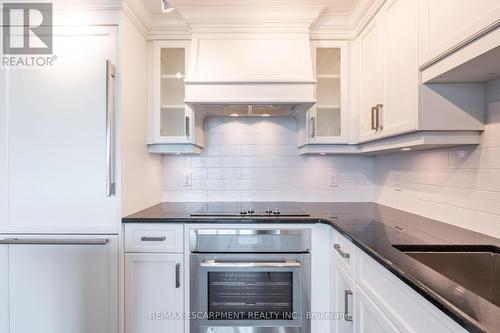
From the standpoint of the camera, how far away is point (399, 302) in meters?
0.88

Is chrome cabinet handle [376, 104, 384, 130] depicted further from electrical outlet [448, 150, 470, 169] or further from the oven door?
the oven door

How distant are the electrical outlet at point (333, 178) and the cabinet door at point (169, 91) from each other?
126 centimetres

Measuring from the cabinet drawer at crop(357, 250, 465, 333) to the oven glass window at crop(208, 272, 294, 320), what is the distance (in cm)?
61

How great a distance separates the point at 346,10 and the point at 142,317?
248 centimetres

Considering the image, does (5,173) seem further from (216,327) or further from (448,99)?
(448,99)

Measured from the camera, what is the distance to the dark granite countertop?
0.62m

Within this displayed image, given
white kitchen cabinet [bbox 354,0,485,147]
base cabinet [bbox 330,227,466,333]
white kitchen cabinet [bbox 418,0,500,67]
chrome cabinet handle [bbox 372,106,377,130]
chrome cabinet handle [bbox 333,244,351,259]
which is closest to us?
base cabinet [bbox 330,227,466,333]

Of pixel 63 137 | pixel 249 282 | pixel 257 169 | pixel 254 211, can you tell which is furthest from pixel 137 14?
pixel 249 282

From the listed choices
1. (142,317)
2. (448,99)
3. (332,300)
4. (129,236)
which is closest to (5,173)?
(129,236)

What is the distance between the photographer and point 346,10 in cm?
196

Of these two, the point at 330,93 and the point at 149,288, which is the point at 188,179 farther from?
the point at 330,93

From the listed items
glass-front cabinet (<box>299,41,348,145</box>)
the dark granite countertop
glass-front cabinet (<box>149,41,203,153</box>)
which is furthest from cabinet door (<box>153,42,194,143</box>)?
glass-front cabinet (<box>299,41,348,145</box>)

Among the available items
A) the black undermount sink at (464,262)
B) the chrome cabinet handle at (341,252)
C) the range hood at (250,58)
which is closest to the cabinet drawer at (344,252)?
the chrome cabinet handle at (341,252)

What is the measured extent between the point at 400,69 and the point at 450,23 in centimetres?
35
